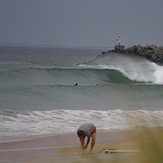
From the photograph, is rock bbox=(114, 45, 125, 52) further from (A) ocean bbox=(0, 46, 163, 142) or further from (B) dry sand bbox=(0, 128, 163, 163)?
(B) dry sand bbox=(0, 128, 163, 163)

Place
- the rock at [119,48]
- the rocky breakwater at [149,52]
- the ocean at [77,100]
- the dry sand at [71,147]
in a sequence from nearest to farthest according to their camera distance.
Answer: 1. the dry sand at [71,147]
2. the ocean at [77,100]
3. the rocky breakwater at [149,52]
4. the rock at [119,48]

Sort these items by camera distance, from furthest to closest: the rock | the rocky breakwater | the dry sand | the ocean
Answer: the rock → the rocky breakwater → the ocean → the dry sand

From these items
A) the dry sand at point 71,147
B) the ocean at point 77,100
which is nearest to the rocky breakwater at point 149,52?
the ocean at point 77,100

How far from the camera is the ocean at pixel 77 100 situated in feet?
7.31

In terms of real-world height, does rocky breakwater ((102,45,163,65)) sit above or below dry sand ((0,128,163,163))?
above

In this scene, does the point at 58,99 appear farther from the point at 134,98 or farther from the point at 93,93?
the point at 134,98

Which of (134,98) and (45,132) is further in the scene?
(45,132)

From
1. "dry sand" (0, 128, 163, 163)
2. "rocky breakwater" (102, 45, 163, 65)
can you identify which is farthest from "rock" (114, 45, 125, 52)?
"dry sand" (0, 128, 163, 163)

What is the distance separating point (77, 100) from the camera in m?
25.0

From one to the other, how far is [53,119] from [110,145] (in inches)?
223

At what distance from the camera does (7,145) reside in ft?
34.8

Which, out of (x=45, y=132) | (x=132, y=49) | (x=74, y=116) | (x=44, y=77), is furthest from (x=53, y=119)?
(x=132, y=49)

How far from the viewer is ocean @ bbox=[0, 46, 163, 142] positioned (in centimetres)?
223

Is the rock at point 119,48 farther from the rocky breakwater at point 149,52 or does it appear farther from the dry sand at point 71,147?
the dry sand at point 71,147
